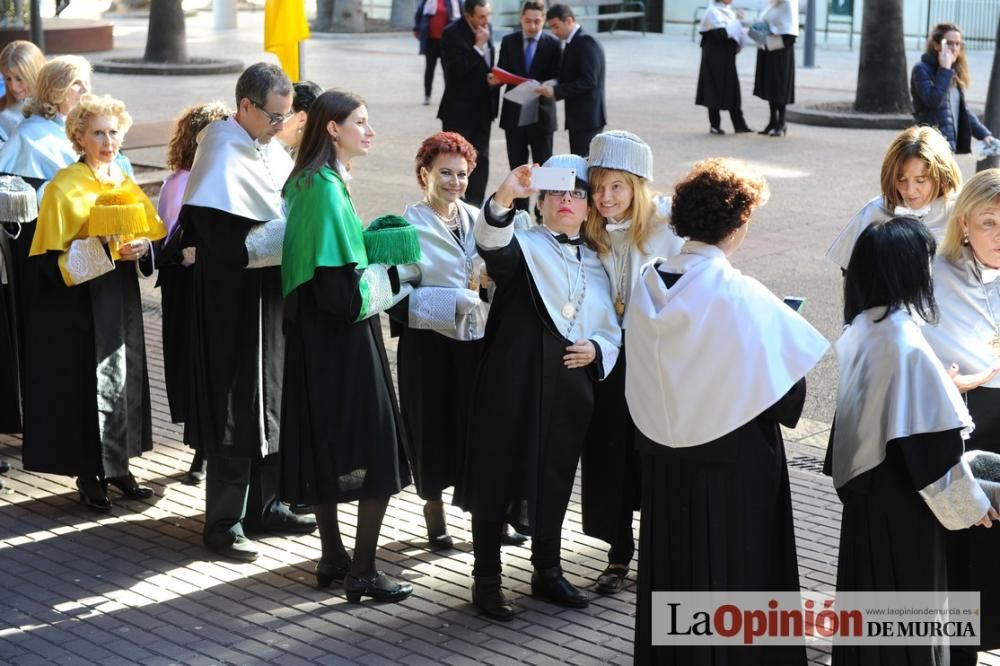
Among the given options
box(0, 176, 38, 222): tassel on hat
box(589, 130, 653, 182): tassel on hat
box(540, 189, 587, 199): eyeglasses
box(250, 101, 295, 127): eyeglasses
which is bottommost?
box(0, 176, 38, 222): tassel on hat

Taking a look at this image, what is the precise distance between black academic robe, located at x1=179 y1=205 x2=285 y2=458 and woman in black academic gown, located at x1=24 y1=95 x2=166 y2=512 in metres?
0.59

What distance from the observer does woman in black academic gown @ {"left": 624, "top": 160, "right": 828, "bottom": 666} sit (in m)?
4.14

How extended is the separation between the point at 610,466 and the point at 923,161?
179 centimetres

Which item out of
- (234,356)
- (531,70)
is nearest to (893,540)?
(234,356)

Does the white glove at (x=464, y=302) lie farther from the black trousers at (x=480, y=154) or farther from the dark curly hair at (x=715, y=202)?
the black trousers at (x=480, y=154)

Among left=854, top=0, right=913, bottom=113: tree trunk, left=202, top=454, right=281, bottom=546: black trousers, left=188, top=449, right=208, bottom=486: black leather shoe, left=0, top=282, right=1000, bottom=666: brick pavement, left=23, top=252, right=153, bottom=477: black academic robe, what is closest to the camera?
left=0, top=282, right=1000, bottom=666: brick pavement

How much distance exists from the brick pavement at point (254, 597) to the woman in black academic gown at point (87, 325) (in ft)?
1.08

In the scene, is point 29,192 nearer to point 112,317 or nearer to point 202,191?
point 112,317

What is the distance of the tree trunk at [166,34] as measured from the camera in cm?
2434

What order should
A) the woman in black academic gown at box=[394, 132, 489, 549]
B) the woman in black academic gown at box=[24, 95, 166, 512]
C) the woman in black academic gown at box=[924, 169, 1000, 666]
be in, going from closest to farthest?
1. the woman in black academic gown at box=[924, 169, 1000, 666]
2. the woman in black academic gown at box=[394, 132, 489, 549]
3. the woman in black academic gown at box=[24, 95, 166, 512]

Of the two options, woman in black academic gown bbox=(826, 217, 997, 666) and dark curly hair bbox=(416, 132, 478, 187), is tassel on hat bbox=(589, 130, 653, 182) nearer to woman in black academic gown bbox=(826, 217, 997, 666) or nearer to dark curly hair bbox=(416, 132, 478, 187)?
dark curly hair bbox=(416, 132, 478, 187)

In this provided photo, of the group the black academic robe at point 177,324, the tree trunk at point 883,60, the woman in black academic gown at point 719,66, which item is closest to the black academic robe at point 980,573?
the black academic robe at point 177,324

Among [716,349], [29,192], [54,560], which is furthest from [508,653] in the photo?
[29,192]

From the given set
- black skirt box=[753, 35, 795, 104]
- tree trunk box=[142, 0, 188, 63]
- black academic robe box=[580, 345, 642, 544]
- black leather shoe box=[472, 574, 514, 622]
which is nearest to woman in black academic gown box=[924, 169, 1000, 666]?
black academic robe box=[580, 345, 642, 544]
